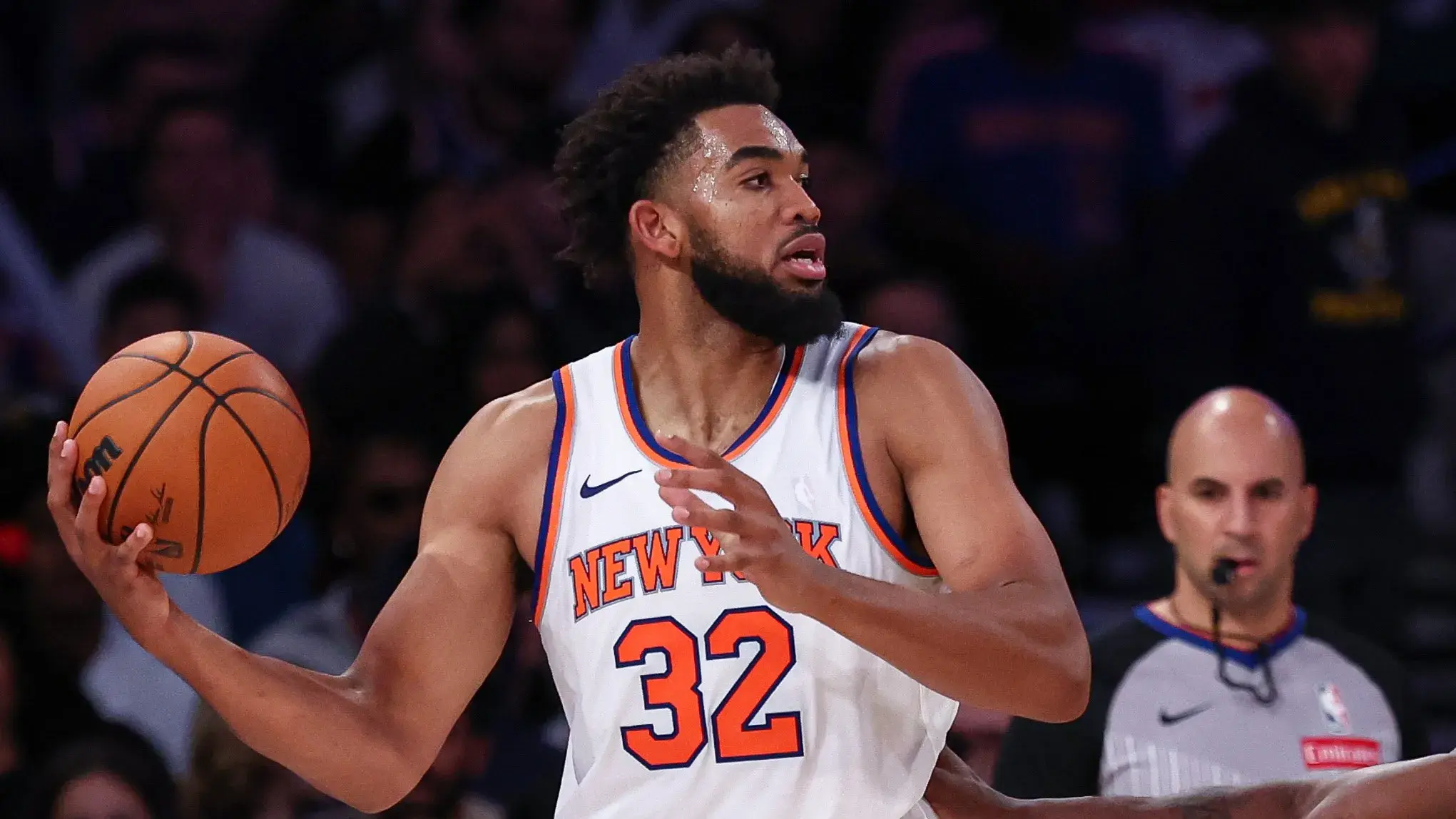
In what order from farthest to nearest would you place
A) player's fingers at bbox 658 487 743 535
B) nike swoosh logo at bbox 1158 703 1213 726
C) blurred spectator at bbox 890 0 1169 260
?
blurred spectator at bbox 890 0 1169 260, nike swoosh logo at bbox 1158 703 1213 726, player's fingers at bbox 658 487 743 535

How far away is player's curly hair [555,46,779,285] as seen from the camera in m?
4.29

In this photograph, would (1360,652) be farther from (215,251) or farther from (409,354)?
(215,251)

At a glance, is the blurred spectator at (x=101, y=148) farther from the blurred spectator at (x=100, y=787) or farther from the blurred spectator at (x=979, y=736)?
the blurred spectator at (x=979, y=736)

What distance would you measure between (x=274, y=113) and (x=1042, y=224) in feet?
11.0

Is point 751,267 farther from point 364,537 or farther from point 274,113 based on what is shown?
point 274,113

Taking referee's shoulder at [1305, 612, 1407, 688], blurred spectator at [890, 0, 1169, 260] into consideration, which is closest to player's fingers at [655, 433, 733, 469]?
referee's shoulder at [1305, 612, 1407, 688]

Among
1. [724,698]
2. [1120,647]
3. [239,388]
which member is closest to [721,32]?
[1120,647]

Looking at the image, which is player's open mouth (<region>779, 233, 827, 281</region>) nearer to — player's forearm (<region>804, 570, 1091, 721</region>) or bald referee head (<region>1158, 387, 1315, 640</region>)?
player's forearm (<region>804, 570, 1091, 721</region>)

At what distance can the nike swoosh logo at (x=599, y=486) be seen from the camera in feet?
13.3

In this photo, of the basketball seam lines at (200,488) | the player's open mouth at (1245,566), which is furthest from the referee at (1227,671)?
the basketball seam lines at (200,488)

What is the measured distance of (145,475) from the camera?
371 cm

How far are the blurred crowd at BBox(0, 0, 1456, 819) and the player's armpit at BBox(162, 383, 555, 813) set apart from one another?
2065 mm

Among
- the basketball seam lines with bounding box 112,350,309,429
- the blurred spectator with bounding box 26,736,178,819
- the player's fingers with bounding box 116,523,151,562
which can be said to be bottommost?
the blurred spectator with bounding box 26,736,178,819

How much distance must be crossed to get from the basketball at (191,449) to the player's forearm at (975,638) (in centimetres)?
119
